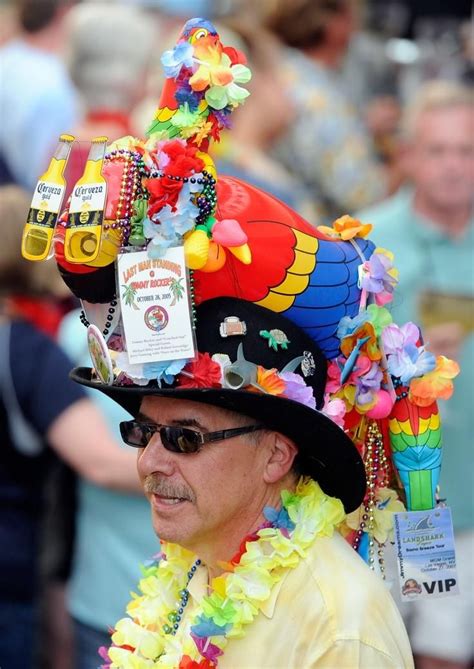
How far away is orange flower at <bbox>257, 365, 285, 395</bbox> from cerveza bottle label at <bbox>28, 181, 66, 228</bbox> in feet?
1.82

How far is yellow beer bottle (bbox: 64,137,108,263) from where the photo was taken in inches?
108

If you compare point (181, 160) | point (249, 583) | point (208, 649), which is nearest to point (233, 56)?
point (181, 160)

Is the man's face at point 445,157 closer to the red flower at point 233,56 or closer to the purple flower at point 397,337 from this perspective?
the purple flower at point 397,337

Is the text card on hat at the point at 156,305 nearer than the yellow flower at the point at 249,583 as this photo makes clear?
Yes

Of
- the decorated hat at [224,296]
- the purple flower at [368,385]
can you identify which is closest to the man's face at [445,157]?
the decorated hat at [224,296]

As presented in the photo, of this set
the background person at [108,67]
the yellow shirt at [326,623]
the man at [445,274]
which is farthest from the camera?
the background person at [108,67]

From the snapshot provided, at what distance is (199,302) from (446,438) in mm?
2549

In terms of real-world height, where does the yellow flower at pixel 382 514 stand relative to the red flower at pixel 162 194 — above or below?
below

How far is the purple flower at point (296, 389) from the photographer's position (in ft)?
9.37

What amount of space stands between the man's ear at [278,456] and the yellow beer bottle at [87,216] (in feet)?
1.99

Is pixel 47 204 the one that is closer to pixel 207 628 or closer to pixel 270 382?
pixel 270 382

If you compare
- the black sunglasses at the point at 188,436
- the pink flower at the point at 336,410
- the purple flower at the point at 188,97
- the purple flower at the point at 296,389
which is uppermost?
the purple flower at the point at 188,97

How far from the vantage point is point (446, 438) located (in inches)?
204

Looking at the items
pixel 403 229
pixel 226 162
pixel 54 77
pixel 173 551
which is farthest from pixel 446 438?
pixel 54 77
